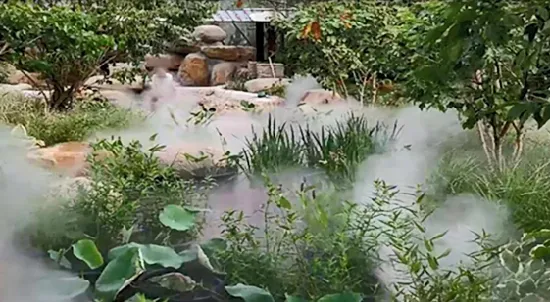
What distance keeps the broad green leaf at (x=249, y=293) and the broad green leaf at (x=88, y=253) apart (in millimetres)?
305

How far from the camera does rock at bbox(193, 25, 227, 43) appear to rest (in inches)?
199

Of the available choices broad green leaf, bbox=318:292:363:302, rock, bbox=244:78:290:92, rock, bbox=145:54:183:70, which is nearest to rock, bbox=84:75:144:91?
rock, bbox=145:54:183:70

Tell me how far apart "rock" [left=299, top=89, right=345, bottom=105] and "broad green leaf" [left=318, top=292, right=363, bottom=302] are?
192 cm

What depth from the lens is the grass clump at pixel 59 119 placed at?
2832 millimetres

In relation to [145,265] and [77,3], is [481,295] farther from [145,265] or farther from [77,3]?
[77,3]

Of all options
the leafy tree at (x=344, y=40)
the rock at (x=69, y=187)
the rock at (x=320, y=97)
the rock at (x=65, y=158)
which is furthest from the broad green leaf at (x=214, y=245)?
the leafy tree at (x=344, y=40)

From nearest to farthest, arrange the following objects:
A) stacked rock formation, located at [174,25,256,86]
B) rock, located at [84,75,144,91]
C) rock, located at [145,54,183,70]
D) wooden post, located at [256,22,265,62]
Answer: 1. rock, located at [84,75,144,91]
2. rock, located at [145,54,183,70]
3. wooden post, located at [256,22,265,62]
4. stacked rock formation, located at [174,25,256,86]

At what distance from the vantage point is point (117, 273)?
4.66 feet

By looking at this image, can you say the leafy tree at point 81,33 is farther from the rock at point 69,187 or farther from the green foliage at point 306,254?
the green foliage at point 306,254

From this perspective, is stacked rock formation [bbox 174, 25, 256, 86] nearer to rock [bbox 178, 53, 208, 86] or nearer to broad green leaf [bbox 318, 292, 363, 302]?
rock [bbox 178, 53, 208, 86]

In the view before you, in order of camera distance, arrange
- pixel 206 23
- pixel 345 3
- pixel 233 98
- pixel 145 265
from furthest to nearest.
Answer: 1. pixel 206 23
2. pixel 233 98
3. pixel 345 3
4. pixel 145 265

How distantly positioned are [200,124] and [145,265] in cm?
129

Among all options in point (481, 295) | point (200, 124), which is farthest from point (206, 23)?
A: point (481, 295)

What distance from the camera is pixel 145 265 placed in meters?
1.48
